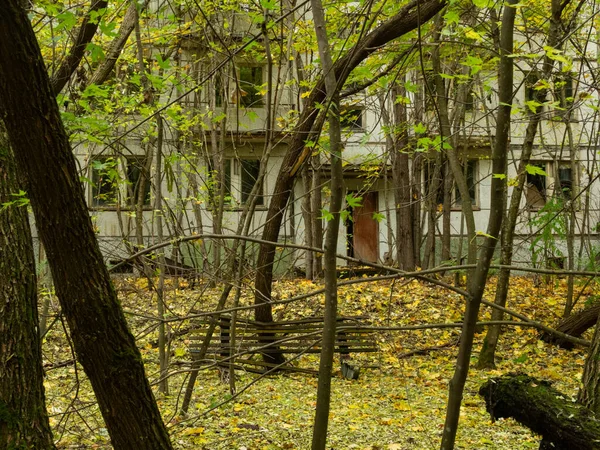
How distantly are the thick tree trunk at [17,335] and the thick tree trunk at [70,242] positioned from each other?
1019 millimetres

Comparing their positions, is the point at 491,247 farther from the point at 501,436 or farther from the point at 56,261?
the point at 501,436

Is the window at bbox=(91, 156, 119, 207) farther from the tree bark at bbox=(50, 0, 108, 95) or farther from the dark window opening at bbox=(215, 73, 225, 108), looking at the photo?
the dark window opening at bbox=(215, 73, 225, 108)

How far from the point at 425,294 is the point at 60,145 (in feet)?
36.3

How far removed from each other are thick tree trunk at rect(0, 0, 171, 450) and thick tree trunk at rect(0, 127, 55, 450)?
102cm

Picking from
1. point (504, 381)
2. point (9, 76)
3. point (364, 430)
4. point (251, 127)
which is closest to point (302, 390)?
point (364, 430)

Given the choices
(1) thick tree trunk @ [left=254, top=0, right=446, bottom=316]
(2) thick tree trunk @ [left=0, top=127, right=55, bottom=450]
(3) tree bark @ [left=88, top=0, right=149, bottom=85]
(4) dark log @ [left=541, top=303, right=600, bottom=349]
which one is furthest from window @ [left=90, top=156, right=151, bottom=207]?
(4) dark log @ [left=541, top=303, right=600, bottom=349]

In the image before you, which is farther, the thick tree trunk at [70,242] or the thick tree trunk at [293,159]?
the thick tree trunk at [293,159]

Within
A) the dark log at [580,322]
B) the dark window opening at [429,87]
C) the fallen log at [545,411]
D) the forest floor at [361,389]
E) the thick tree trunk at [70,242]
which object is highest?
the dark window opening at [429,87]

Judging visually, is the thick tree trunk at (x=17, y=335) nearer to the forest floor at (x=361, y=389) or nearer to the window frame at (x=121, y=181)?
the forest floor at (x=361, y=389)

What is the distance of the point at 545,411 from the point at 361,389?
17.7ft

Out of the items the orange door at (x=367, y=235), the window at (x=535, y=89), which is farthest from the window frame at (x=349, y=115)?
the orange door at (x=367, y=235)

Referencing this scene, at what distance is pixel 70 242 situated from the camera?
10.2 feet

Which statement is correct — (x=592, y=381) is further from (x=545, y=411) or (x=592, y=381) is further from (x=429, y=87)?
(x=429, y=87)

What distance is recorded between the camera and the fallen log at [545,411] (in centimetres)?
314
